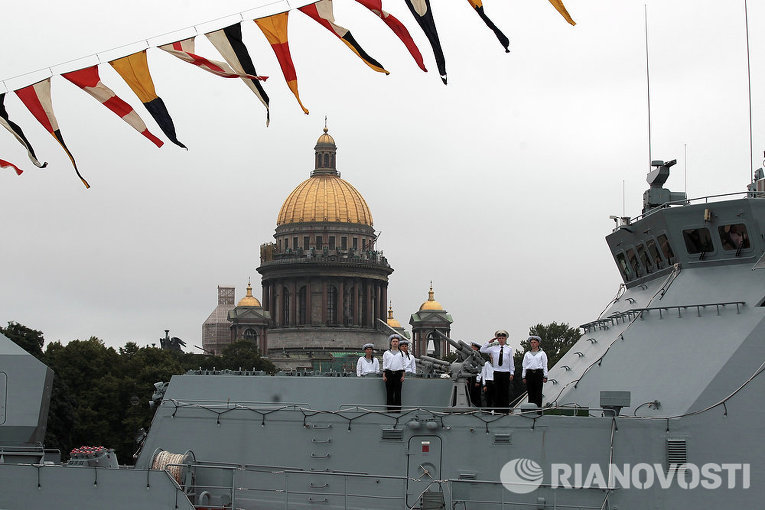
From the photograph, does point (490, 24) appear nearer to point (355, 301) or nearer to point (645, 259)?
point (645, 259)

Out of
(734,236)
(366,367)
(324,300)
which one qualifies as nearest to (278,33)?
(366,367)

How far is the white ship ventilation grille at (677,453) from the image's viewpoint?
1262 centimetres

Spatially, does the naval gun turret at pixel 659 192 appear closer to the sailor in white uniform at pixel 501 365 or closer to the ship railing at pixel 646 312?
the ship railing at pixel 646 312

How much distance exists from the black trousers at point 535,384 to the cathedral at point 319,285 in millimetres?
97154

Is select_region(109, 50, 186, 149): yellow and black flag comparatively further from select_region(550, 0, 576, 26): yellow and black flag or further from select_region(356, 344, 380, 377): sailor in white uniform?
select_region(550, 0, 576, 26): yellow and black flag

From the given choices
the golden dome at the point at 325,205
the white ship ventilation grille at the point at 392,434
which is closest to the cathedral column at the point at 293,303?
the golden dome at the point at 325,205

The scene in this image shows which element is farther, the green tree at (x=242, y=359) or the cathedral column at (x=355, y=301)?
the cathedral column at (x=355, y=301)

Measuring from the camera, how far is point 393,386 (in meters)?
15.3

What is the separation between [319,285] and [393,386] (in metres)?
102

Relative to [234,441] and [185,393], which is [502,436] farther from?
[185,393]

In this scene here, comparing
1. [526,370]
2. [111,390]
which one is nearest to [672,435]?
[526,370]

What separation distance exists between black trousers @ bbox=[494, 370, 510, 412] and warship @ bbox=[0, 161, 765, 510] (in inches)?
23.7

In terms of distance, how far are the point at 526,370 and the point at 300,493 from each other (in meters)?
3.25

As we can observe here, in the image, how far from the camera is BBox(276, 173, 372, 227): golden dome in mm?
118812
